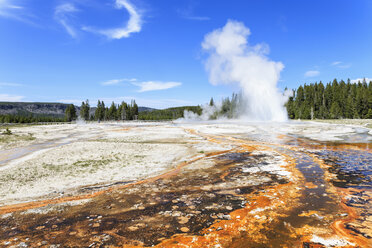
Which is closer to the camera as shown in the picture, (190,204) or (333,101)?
(190,204)

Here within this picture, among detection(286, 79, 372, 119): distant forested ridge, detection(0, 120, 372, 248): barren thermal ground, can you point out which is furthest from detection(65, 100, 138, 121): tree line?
detection(0, 120, 372, 248): barren thermal ground

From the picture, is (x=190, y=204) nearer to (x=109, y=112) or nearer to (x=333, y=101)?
(x=333, y=101)

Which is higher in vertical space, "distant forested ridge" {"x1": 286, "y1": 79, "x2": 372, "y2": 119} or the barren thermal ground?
"distant forested ridge" {"x1": 286, "y1": 79, "x2": 372, "y2": 119}

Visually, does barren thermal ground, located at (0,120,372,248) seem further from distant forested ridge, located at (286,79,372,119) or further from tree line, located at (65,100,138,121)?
tree line, located at (65,100,138,121)

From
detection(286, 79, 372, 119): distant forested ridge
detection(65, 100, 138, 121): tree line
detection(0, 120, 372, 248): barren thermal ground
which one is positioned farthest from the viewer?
detection(65, 100, 138, 121): tree line

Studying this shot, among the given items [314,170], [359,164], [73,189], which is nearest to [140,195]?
[73,189]

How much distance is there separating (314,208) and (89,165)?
1412cm

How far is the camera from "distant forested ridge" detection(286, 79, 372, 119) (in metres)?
71.1

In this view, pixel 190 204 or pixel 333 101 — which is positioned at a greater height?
pixel 333 101

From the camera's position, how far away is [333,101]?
85188mm

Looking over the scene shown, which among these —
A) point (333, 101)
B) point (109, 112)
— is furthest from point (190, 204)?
point (109, 112)

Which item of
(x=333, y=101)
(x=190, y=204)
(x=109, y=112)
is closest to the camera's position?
(x=190, y=204)

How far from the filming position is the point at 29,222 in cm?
725

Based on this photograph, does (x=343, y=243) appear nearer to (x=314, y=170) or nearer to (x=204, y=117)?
(x=314, y=170)
